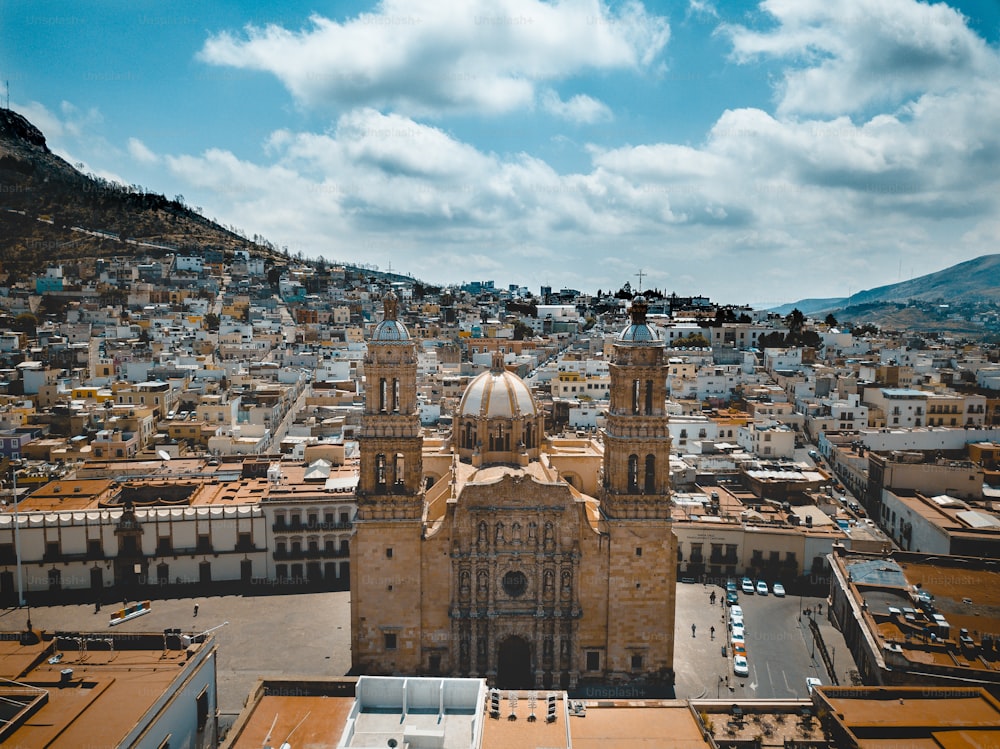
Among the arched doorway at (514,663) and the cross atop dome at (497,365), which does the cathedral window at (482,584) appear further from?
the cross atop dome at (497,365)

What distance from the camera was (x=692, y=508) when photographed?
4606 centimetres

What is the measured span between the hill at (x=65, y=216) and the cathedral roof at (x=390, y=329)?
125413mm

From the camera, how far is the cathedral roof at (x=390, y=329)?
31.8 metres

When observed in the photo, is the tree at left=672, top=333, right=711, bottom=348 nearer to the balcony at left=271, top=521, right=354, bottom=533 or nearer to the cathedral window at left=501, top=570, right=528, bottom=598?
the balcony at left=271, top=521, right=354, bottom=533

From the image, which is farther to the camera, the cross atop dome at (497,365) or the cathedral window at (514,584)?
the cross atop dome at (497,365)

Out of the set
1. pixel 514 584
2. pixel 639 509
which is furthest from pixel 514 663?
pixel 639 509

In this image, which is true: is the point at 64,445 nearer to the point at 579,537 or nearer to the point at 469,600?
the point at 469,600

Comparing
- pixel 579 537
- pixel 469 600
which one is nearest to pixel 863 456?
pixel 579 537

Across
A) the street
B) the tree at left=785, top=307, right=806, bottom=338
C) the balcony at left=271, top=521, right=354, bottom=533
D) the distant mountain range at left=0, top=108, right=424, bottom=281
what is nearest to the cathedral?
the street

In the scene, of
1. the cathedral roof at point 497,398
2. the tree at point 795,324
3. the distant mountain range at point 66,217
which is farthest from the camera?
the distant mountain range at point 66,217

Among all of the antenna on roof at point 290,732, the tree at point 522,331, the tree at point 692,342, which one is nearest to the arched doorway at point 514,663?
the antenna on roof at point 290,732

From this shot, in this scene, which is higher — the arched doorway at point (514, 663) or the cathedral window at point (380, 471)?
the cathedral window at point (380, 471)

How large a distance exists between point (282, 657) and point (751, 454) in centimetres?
3885

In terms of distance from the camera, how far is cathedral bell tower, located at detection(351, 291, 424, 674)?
104ft
